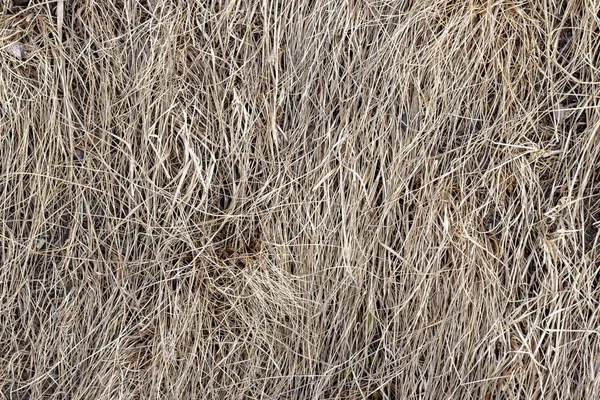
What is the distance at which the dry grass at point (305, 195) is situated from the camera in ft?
5.42

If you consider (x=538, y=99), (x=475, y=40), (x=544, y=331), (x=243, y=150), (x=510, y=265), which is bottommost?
(x=544, y=331)

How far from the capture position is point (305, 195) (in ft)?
5.49

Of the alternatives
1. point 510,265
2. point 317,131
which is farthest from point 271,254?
point 510,265

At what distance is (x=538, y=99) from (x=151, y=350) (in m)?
1.13

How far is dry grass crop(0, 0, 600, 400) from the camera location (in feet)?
5.42

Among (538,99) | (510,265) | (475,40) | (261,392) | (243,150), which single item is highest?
(475,40)

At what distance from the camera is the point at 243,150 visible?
1679 millimetres

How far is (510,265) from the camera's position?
5.47ft

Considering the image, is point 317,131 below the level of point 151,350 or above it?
above

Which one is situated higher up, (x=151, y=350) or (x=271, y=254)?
(x=271, y=254)

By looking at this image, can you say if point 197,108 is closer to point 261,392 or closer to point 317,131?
point 317,131

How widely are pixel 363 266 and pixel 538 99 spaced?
23.2 inches

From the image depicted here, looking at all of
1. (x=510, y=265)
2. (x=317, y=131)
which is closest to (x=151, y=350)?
(x=317, y=131)

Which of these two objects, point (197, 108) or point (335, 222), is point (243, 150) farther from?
point (335, 222)
